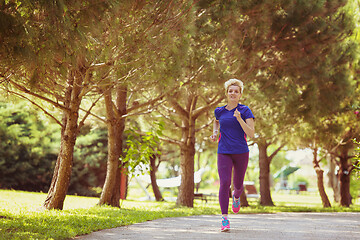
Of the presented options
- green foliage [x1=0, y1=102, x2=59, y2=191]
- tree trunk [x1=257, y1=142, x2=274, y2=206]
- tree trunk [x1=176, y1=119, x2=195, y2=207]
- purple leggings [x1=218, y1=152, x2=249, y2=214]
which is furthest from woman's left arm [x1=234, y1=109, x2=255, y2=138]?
green foliage [x1=0, y1=102, x2=59, y2=191]

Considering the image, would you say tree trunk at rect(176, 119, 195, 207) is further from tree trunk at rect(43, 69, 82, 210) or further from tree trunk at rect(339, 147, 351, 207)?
tree trunk at rect(339, 147, 351, 207)

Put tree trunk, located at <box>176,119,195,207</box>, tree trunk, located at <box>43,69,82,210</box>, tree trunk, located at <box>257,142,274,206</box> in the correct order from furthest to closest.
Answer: tree trunk, located at <box>257,142,274,206</box> < tree trunk, located at <box>176,119,195,207</box> < tree trunk, located at <box>43,69,82,210</box>

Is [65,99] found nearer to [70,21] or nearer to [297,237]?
[70,21]

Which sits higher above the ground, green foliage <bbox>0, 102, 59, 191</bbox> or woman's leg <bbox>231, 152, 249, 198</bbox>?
green foliage <bbox>0, 102, 59, 191</bbox>

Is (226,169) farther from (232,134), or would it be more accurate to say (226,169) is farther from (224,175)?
(232,134)

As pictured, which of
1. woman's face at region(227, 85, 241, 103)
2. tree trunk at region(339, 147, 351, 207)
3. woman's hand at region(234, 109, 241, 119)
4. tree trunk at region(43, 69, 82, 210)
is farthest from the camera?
tree trunk at region(339, 147, 351, 207)

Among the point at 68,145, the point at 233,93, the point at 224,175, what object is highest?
the point at 233,93

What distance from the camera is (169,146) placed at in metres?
26.1

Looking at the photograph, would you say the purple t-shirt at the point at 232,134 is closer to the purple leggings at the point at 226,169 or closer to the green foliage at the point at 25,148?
the purple leggings at the point at 226,169

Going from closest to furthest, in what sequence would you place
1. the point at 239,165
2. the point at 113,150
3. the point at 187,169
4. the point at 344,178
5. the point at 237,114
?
the point at 237,114
the point at 239,165
the point at 113,150
the point at 187,169
the point at 344,178

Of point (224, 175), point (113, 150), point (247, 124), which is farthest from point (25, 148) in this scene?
point (247, 124)

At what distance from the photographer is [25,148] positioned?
18156 millimetres

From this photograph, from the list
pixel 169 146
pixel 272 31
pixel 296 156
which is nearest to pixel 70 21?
pixel 272 31

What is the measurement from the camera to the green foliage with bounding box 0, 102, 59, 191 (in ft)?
57.4
